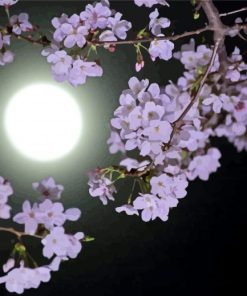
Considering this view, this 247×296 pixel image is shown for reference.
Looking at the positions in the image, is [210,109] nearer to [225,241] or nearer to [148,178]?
[148,178]

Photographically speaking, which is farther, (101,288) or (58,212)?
(101,288)

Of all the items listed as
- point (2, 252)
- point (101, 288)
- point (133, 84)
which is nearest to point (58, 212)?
point (133, 84)

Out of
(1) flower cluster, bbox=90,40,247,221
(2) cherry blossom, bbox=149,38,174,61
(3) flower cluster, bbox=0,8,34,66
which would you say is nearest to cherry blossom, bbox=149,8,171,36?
(2) cherry blossom, bbox=149,38,174,61

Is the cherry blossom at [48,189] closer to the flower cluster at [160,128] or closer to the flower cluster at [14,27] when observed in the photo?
the flower cluster at [160,128]

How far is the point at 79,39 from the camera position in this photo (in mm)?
1396

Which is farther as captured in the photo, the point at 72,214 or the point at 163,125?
the point at 72,214

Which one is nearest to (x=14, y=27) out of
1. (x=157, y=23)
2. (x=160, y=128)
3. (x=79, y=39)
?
(x=79, y=39)

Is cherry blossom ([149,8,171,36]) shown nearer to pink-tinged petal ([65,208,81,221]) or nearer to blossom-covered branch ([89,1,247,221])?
blossom-covered branch ([89,1,247,221])

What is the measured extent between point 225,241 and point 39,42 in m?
2.30

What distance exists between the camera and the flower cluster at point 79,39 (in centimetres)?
141

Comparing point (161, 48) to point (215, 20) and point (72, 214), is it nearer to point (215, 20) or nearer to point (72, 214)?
point (215, 20)

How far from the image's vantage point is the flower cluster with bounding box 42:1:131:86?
141cm

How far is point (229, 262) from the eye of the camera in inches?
131

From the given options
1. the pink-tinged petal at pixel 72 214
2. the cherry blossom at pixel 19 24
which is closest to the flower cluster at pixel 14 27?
the cherry blossom at pixel 19 24
